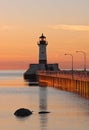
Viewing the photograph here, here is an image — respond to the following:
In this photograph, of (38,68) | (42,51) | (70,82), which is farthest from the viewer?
(38,68)

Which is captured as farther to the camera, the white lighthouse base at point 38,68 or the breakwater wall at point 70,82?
the white lighthouse base at point 38,68

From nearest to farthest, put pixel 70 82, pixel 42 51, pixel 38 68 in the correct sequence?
pixel 70 82 < pixel 42 51 < pixel 38 68

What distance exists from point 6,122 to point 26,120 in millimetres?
1968

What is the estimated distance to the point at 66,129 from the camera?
4694 centimetres

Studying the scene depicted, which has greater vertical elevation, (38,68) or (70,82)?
(38,68)

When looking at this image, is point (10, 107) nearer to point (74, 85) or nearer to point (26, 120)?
point (26, 120)

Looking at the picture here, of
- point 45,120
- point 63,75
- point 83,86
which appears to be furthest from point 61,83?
point 45,120

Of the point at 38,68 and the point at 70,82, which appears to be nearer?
the point at 70,82

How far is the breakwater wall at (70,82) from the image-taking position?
3132 inches

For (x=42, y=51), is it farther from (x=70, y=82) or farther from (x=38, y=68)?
(x=70, y=82)

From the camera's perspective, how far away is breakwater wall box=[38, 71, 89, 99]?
79.6 m

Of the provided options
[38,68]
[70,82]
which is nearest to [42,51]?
[38,68]

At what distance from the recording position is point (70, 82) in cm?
9781

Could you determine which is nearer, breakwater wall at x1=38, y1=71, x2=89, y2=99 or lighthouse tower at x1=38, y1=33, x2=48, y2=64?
breakwater wall at x1=38, y1=71, x2=89, y2=99
